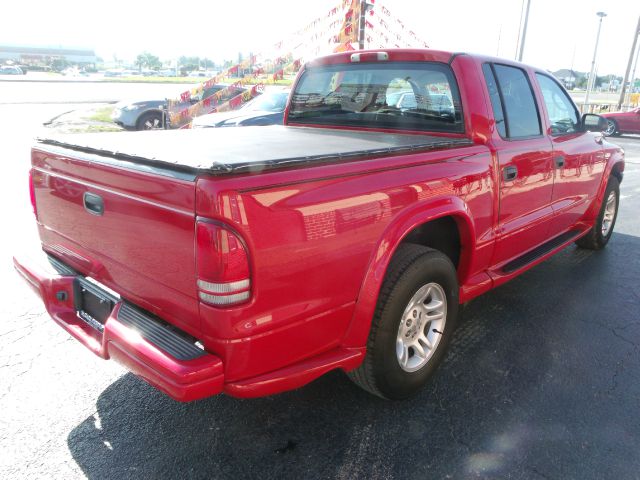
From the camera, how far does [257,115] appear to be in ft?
33.8

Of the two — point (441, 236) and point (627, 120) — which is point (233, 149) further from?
point (627, 120)

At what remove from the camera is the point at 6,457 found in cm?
231

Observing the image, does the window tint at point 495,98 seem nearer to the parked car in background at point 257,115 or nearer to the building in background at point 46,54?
the parked car in background at point 257,115

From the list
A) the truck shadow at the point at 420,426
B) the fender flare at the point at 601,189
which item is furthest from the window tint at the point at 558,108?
the truck shadow at the point at 420,426

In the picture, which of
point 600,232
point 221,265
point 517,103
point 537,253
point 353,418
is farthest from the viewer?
point 600,232

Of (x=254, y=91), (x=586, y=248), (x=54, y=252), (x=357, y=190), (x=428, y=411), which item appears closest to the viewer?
(x=357, y=190)

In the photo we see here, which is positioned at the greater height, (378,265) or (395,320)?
(378,265)

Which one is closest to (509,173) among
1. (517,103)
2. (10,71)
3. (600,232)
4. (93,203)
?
(517,103)

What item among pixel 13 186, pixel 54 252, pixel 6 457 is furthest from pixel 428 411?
pixel 13 186

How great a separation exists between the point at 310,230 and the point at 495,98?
2.04m

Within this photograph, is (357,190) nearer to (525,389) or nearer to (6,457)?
(525,389)

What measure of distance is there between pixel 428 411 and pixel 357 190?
1335 millimetres

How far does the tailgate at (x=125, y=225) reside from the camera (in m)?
1.94

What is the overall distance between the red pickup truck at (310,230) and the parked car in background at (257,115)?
6510mm
